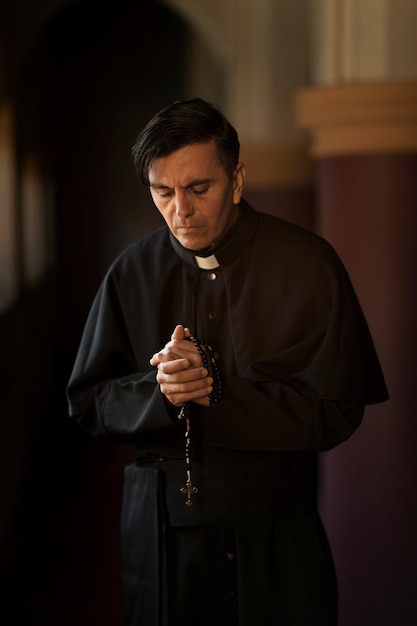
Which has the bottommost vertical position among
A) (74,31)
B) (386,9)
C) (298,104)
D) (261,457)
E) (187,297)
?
(261,457)

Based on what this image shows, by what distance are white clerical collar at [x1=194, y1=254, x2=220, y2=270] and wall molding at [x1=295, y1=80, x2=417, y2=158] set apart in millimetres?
2436

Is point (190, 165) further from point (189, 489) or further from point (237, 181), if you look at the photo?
point (189, 489)

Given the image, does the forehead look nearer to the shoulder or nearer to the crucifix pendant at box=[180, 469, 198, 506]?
the shoulder

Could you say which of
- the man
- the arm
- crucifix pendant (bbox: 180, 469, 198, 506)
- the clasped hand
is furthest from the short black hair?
crucifix pendant (bbox: 180, 469, 198, 506)

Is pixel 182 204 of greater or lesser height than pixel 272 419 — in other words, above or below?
above

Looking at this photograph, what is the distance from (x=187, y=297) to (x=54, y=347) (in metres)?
10.3

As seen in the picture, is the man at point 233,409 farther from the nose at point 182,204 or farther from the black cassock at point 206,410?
the nose at point 182,204

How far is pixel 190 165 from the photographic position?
7.95 ft

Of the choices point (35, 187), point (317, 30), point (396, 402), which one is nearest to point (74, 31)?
point (35, 187)

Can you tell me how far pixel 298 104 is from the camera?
5.03 meters

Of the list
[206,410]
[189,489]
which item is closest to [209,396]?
[206,410]

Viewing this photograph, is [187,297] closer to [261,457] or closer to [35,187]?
[261,457]

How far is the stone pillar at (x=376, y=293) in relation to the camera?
16.2 feet

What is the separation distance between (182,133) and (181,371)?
1.69ft
